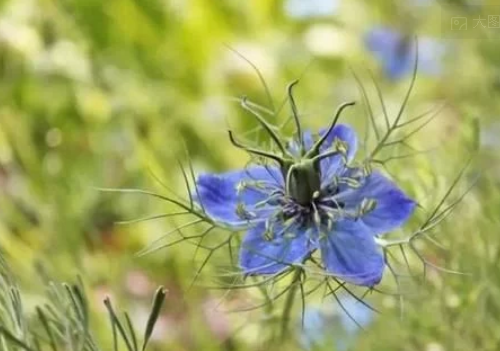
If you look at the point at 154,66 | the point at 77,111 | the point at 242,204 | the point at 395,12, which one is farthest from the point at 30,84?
the point at 242,204

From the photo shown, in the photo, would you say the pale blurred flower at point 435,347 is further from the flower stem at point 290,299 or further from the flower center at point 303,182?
the flower center at point 303,182

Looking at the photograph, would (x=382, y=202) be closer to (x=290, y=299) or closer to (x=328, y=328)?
(x=290, y=299)

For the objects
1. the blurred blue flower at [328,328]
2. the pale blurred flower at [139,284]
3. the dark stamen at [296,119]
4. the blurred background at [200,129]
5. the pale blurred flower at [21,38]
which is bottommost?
the pale blurred flower at [139,284]

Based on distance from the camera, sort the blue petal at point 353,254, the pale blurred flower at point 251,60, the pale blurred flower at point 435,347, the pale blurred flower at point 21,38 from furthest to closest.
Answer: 1. the pale blurred flower at point 251,60
2. the pale blurred flower at point 21,38
3. the pale blurred flower at point 435,347
4. the blue petal at point 353,254

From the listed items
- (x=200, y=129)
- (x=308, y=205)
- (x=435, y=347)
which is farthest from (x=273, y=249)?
(x=200, y=129)

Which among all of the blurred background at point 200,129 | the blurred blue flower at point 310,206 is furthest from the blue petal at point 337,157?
the blurred background at point 200,129

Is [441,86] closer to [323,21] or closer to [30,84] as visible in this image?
[323,21]

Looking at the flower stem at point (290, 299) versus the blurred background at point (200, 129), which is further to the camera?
the blurred background at point (200, 129)
